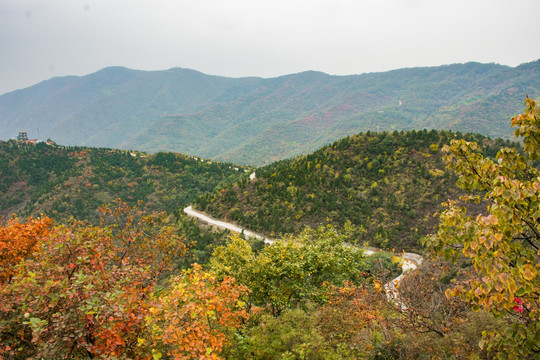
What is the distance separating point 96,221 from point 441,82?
8631 inches

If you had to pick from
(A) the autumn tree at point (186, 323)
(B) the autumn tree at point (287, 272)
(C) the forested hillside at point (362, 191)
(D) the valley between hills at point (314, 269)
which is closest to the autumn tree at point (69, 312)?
(D) the valley between hills at point (314, 269)

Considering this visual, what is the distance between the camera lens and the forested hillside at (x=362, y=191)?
27.8 metres

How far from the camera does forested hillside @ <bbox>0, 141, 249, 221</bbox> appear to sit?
5175 cm

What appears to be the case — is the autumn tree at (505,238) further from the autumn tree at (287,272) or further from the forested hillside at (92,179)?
the forested hillside at (92,179)

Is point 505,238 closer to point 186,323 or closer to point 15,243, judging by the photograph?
point 186,323

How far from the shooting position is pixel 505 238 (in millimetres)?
3465

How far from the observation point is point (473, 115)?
10462cm

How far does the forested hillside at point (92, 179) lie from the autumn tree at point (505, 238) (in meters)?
49.0

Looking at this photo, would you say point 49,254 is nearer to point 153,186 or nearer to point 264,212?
point 264,212

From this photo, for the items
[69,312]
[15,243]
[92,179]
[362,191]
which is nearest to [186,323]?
[69,312]

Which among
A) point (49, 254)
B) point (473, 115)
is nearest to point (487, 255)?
point (49, 254)

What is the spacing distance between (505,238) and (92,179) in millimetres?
64029

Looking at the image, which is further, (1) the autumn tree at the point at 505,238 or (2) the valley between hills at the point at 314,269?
(2) the valley between hills at the point at 314,269

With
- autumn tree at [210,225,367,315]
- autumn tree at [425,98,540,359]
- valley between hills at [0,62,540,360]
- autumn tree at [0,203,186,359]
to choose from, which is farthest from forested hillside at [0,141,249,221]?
autumn tree at [425,98,540,359]
